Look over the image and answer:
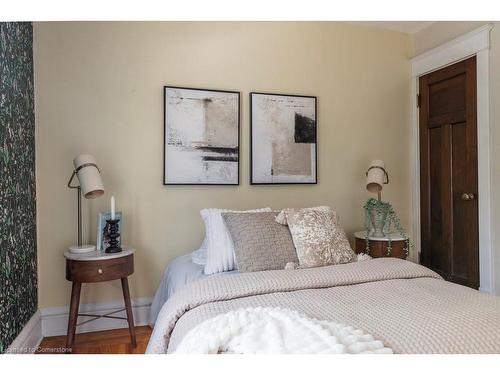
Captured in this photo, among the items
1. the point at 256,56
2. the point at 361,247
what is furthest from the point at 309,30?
the point at 361,247

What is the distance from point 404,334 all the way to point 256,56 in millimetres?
2439

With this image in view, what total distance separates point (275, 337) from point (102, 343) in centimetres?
181

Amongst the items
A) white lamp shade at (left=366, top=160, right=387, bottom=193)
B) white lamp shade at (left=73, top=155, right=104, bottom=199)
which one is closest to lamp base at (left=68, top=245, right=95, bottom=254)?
white lamp shade at (left=73, top=155, right=104, bottom=199)

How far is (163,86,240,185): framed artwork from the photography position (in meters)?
2.72

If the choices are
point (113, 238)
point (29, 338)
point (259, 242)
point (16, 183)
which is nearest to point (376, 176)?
point (259, 242)

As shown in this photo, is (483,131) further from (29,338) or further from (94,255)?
(29,338)

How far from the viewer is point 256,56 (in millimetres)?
2961

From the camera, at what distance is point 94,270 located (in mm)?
2195

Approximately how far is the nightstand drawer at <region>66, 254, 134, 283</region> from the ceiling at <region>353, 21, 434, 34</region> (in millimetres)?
2831

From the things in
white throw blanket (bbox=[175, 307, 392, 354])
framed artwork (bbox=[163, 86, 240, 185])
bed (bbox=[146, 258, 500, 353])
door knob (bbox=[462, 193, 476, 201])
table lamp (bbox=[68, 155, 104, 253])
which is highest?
framed artwork (bbox=[163, 86, 240, 185])

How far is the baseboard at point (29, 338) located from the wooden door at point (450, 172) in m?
3.17

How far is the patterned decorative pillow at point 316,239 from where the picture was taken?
2094 mm

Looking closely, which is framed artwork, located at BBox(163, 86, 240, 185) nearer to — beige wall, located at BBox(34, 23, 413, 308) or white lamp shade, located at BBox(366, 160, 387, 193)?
beige wall, located at BBox(34, 23, 413, 308)

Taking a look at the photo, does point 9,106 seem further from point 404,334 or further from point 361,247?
point 361,247
